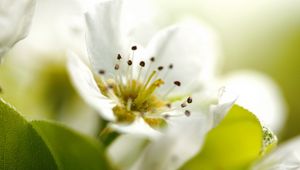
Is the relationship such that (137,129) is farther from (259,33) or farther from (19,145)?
(259,33)

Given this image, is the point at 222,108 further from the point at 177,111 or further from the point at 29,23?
the point at 29,23

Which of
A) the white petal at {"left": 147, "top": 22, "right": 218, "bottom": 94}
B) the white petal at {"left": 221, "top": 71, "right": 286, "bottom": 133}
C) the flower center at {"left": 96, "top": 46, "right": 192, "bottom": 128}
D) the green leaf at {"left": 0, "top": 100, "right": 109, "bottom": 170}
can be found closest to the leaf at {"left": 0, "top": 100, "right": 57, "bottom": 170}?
the green leaf at {"left": 0, "top": 100, "right": 109, "bottom": 170}

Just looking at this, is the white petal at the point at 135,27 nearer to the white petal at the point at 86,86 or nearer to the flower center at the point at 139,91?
the flower center at the point at 139,91

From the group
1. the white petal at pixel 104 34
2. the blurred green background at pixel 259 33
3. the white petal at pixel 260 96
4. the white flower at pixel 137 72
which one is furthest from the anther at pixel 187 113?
the blurred green background at pixel 259 33

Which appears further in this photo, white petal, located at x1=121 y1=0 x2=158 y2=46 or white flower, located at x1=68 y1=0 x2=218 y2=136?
white petal, located at x1=121 y1=0 x2=158 y2=46

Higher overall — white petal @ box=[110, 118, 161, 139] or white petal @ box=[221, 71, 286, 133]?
white petal @ box=[110, 118, 161, 139]

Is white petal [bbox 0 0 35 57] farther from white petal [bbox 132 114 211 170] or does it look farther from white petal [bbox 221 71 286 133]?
white petal [bbox 221 71 286 133]
